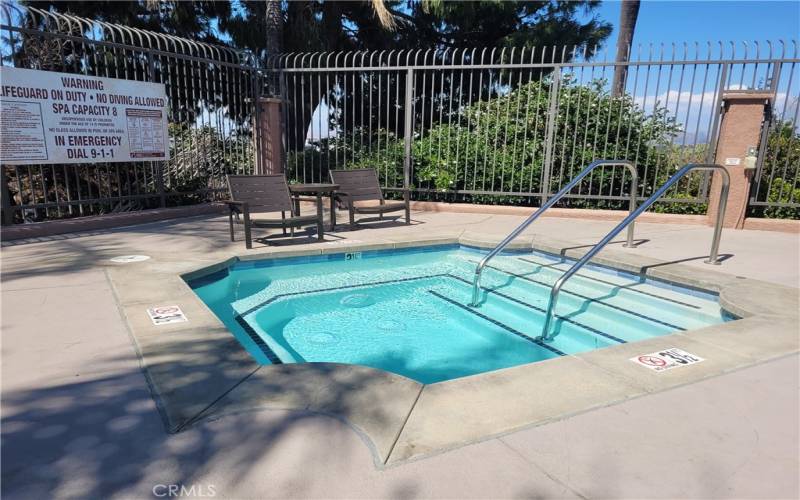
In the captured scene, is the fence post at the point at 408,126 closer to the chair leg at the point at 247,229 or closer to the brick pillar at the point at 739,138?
the chair leg at the point at 247,229

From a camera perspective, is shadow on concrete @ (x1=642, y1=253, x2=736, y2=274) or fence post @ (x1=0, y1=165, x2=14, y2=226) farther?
fence post @ (x1=0, y1=165, x2=14, y2=226)

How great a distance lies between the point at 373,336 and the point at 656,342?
226 cm

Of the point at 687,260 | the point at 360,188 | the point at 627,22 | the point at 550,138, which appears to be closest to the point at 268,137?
the point at 360,188

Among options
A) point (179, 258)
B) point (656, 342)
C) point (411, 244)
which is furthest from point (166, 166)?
point (656, 342)

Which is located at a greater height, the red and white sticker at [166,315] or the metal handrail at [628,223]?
the metal handrail at [628,223]

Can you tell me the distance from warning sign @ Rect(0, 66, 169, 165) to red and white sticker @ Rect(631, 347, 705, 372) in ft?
23.7

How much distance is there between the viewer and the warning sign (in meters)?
5.88

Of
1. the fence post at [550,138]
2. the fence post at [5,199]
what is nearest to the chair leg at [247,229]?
the fence post at [5,199]

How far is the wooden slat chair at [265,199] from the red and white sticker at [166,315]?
8.00ft

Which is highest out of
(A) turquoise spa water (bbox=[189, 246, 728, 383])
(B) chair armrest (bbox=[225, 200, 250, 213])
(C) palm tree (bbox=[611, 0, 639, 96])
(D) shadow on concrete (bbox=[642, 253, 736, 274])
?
(C) palm tree (bbox=[611, 0, 639, 96])

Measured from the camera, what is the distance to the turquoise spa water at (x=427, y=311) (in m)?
3.96

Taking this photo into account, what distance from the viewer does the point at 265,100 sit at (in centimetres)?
962

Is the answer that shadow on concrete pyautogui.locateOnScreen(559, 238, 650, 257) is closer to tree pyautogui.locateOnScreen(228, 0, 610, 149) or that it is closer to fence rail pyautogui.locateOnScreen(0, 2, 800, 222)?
fence rail pyautogui.locateOnScreen(0, 2, 800, 222)

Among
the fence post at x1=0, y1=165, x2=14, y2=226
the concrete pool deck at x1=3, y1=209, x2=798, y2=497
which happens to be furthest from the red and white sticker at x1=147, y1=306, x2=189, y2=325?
the fence post at x1=0, y1=165, x2=14, y2=226
